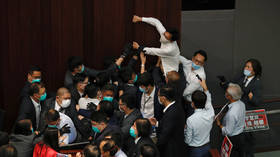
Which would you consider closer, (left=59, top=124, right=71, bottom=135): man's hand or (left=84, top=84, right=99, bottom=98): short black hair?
(left=59, top=124, right=71, bottom=135): man's hand

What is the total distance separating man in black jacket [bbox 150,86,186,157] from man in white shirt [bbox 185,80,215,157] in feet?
0.37

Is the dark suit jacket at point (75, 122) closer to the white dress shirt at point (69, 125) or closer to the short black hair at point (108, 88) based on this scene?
the white dress shirt at point (69, 125)

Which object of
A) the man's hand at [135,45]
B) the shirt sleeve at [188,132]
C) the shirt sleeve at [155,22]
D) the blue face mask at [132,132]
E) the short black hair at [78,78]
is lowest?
the shirt sleeve at [188,132]

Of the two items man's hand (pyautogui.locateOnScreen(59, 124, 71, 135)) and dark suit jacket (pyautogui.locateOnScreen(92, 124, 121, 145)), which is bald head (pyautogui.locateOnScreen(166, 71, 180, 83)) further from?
man's hand (pyautogui.locateOnScreen(59, 124, 71, 135))

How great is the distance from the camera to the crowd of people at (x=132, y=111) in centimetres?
417

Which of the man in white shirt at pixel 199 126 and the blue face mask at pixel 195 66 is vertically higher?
the blue face mask at pixel 195 66

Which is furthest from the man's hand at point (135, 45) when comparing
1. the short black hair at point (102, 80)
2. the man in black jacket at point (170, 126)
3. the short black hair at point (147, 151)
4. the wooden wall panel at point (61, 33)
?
the short black hair at point (147, 151)

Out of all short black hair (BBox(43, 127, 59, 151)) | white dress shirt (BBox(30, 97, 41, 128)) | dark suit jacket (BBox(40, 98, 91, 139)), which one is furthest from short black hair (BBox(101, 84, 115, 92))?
short black hair (BBox(43, 127, 59, 151))

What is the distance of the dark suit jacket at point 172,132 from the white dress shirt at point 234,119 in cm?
69

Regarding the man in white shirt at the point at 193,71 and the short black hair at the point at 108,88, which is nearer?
the short black hair at the point at 108,88

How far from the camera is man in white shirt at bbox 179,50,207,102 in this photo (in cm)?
549

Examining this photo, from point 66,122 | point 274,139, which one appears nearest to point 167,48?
point 66,122

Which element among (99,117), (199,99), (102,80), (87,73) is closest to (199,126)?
(199,99)

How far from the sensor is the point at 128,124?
183 inches
